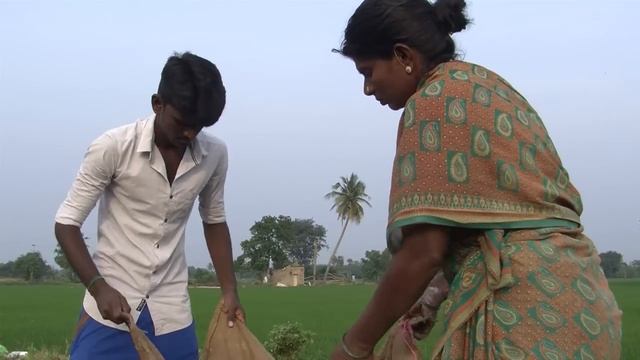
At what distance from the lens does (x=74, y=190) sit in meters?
2.76

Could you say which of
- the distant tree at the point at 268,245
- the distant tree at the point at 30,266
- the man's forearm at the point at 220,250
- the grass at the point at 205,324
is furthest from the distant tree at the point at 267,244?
the man's forearm at the point at 220,250

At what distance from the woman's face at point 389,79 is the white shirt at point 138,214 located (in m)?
1.13

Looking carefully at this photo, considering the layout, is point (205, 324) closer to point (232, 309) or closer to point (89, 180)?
point (232, 309)

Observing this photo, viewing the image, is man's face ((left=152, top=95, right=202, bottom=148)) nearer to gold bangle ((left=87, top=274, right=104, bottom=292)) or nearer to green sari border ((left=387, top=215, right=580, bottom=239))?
gold bangle ((left=87, top=274, right=104, bottom=292))

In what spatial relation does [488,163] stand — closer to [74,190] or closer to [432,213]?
[432,213]

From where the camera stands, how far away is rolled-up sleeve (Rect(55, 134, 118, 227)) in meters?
2.73

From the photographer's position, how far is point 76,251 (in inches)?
107

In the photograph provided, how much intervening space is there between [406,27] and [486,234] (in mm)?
546

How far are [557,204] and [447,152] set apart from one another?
0.32m

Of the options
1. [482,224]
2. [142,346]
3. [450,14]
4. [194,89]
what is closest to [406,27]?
[450,14]

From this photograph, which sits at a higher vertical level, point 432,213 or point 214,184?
point 214,184

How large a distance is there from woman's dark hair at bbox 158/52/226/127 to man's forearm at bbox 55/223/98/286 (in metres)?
0.58

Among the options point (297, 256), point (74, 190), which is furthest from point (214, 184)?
point (297, 256)

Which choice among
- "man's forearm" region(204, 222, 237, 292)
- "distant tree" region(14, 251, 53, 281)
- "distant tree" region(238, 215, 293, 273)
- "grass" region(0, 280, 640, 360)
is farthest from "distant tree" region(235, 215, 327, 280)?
"man's forearm" region(204, 222, 237, 292)
